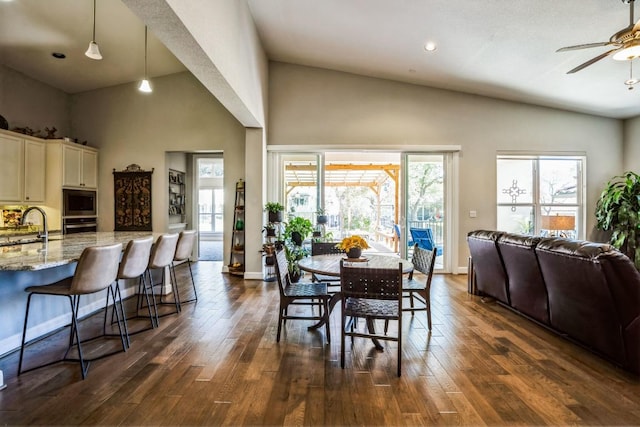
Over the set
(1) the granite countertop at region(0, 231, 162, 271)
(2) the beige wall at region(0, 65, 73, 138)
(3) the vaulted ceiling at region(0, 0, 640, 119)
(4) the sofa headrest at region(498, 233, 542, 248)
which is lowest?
(1) the granite countertop at region(0, 231, 162, 271)

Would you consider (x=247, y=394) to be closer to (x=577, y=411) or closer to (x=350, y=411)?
(x=350, y=411)

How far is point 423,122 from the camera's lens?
5969mm

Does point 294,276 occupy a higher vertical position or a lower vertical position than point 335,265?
lower

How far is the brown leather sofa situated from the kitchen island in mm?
3849

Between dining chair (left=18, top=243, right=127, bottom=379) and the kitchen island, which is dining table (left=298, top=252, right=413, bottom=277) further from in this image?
the kitchen island

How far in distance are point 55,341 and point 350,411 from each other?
272cm

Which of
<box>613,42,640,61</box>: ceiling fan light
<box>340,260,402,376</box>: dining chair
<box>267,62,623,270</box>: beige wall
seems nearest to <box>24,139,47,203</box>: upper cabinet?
<box>267,62,623,270</box>: beige wall

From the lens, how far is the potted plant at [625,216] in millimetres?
5133

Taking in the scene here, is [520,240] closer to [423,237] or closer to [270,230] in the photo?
[423,237]

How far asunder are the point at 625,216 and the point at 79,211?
9.33 m

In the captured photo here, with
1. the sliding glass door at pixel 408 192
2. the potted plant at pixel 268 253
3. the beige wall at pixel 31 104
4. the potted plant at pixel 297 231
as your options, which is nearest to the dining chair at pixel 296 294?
the potted plant at pixel 297 231

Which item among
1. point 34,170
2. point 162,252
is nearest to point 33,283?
point 162,252

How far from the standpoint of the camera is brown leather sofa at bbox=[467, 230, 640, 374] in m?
2.25

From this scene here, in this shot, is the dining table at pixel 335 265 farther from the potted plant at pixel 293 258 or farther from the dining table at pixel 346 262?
the potted plant at pixel 293 258
